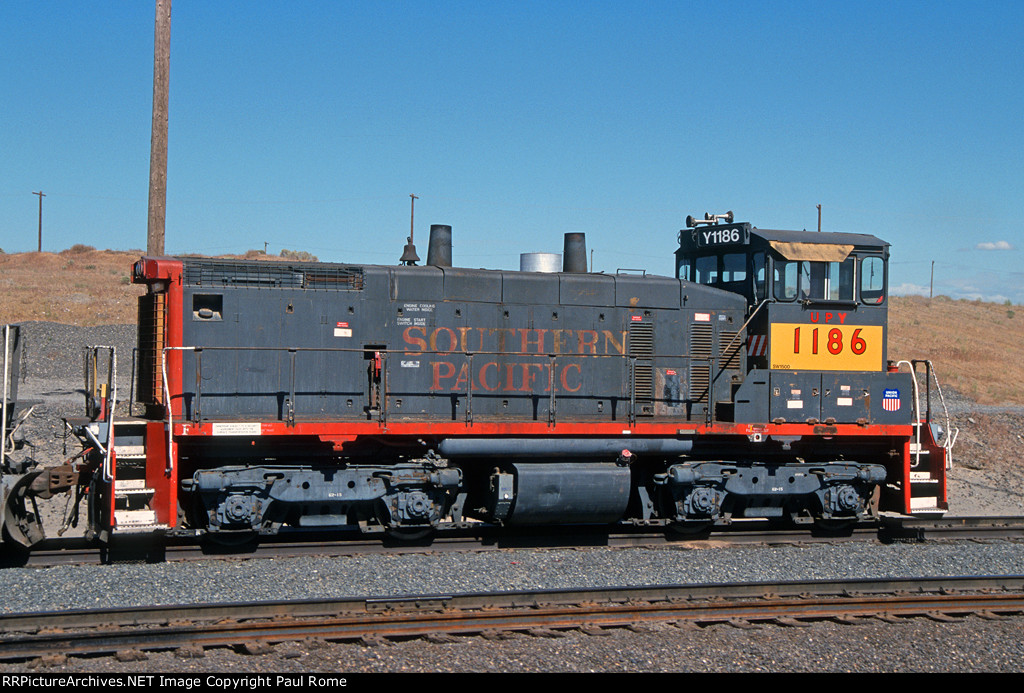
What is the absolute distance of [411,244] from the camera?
10578mm

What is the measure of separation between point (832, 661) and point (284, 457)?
5.89 metres

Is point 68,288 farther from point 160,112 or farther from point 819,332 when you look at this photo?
point 819,332

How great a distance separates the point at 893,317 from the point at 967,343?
7.91 metres

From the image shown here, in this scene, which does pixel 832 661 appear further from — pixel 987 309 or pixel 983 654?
pixel 987 309

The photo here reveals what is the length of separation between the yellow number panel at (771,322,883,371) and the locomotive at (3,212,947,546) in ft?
0.10

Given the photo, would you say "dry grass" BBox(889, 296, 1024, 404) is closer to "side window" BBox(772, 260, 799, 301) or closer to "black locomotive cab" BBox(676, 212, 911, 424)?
"black locomotive cab" BBox(676, 212, 911, 424)

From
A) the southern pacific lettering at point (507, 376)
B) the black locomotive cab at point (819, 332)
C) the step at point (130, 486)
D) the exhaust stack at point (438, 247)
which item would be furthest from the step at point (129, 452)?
the black locomotive cab at point (819, 332)

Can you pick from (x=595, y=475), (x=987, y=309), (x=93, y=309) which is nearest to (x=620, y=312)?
(x=595, y=475)

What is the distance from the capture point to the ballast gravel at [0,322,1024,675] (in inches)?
233

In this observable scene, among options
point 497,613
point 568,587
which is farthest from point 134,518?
point 568,587

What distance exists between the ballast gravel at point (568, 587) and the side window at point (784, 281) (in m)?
3.02

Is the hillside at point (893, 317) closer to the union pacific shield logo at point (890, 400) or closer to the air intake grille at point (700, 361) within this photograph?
the union pacific shield logo at point (890, 400)

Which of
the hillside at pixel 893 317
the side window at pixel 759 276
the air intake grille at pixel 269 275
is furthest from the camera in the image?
the hillside at pixel 893 317

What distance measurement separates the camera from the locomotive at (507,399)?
29.8ft
